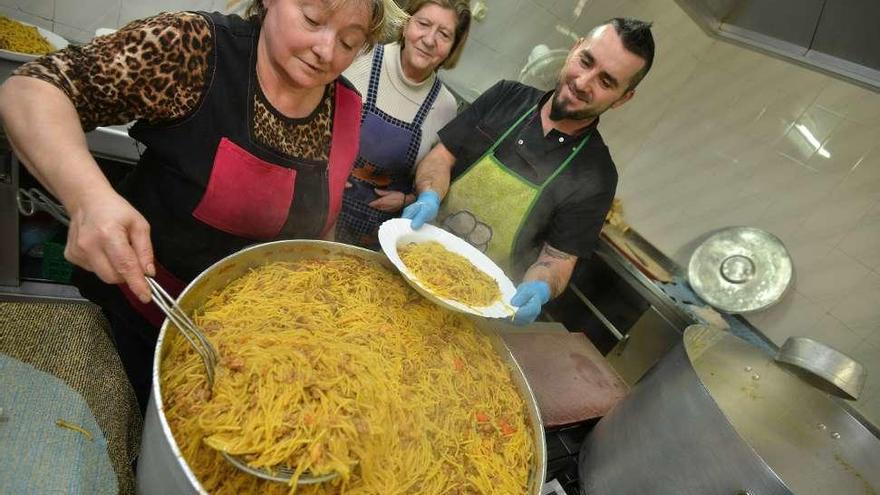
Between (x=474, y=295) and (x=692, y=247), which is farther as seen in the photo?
(x=692, y=247)

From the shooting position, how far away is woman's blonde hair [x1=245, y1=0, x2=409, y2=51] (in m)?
1.39

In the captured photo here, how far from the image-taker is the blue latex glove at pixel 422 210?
1.99 meters

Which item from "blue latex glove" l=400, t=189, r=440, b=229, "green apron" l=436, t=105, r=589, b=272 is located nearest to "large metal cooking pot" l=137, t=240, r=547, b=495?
"blue latex glove" l=400, t=189, r=440, b=229

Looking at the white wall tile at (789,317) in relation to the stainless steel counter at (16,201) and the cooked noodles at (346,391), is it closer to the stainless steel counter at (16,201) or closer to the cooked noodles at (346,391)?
the cooked noodles at (346,391)

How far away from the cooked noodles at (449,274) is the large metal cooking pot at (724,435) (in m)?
0.66

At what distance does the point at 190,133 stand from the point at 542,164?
1.98 metres

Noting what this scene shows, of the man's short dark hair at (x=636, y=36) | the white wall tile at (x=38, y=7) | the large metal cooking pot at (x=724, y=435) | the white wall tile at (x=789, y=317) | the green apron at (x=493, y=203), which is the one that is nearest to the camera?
the large metal cooking pot at (x=724, y=435)

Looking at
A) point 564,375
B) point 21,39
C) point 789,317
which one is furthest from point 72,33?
point 789,317

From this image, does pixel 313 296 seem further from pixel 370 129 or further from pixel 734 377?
pixel 734 377

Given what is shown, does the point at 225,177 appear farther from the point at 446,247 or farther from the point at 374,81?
the point at 374,81

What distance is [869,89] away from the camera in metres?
3.40

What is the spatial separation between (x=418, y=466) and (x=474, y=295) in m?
0.70

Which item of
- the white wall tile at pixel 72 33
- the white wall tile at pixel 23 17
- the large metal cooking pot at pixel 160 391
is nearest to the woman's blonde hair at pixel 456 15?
the large metal cooking pot at pixel 160 391

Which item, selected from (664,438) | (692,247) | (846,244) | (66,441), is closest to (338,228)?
(66,441)
